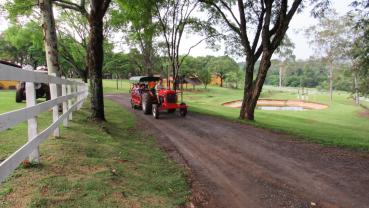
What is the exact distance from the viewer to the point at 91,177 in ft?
15.6

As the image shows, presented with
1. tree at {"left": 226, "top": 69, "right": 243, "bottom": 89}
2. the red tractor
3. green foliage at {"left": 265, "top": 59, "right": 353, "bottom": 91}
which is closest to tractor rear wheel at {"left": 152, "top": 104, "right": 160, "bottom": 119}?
the red tractor

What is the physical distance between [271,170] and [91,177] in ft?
11.5

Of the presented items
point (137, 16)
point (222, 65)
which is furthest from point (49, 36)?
point (222, 65)

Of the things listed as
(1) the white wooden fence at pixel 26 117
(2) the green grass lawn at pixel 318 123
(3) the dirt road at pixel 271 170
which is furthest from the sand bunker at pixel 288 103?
(1) the white wooden fence at pixel 26 117

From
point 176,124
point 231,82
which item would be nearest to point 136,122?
point 176,124

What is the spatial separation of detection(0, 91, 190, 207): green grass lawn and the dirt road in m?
0.71

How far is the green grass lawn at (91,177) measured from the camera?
155 inches

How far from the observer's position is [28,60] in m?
59.9

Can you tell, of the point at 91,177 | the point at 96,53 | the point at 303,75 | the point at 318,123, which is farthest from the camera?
the point at 303,75

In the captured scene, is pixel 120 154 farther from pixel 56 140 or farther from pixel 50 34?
pixel 50 34

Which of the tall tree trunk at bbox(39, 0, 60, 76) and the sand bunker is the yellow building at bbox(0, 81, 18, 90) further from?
the sand bunker

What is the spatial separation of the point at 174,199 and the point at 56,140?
3.17 m

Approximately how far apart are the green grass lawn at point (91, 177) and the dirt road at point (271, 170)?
27.8 inches

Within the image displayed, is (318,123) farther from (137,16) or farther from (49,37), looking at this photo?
(49,37)
